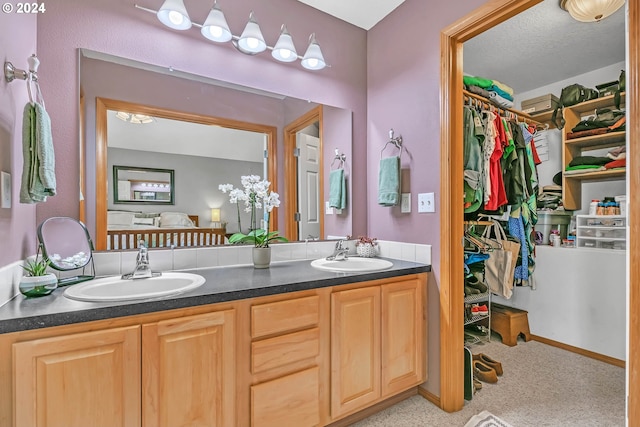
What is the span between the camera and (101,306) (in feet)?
3.26

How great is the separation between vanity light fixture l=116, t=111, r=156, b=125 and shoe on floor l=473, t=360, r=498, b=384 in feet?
8.59

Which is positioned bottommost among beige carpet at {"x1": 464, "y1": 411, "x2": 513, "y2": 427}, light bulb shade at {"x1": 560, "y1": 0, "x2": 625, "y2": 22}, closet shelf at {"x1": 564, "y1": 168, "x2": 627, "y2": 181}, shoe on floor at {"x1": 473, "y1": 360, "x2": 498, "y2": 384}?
beige carpet at {"x1": 464, "y1": 411, "x2": 513, "y2": 427}

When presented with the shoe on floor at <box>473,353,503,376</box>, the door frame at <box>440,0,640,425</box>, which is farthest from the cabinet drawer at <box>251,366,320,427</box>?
the shoe on floor at <box>473,353,503,376</box>

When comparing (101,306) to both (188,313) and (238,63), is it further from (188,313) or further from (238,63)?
(238,63)

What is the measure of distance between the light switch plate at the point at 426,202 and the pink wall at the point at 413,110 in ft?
0.09

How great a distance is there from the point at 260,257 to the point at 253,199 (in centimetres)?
38

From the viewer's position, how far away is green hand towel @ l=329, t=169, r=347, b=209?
87.6 inches

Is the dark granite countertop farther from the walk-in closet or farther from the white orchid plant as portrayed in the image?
the walk-in closet

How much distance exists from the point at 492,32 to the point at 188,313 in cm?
267

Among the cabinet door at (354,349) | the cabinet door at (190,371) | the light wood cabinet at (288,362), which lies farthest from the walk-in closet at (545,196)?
the cabinet door at (190,371)

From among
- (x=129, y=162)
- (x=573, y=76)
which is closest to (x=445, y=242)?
(x=129, y=162)

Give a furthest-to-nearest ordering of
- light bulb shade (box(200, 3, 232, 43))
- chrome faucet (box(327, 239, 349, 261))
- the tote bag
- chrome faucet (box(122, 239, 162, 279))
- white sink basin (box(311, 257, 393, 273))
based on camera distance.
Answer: the tote bag, chrome faucet (box(327, 239, 349, 261)), white sink basin (box(311, 257, 393, 273)), light bulb shade (box(200, 3, 232, 43)), chrome faucet (box(122, 239, 162, 279))

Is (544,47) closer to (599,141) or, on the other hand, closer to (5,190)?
(599,141)

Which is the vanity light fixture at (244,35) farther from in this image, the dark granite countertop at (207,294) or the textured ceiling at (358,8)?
the dark granite countertop at (207,294)
